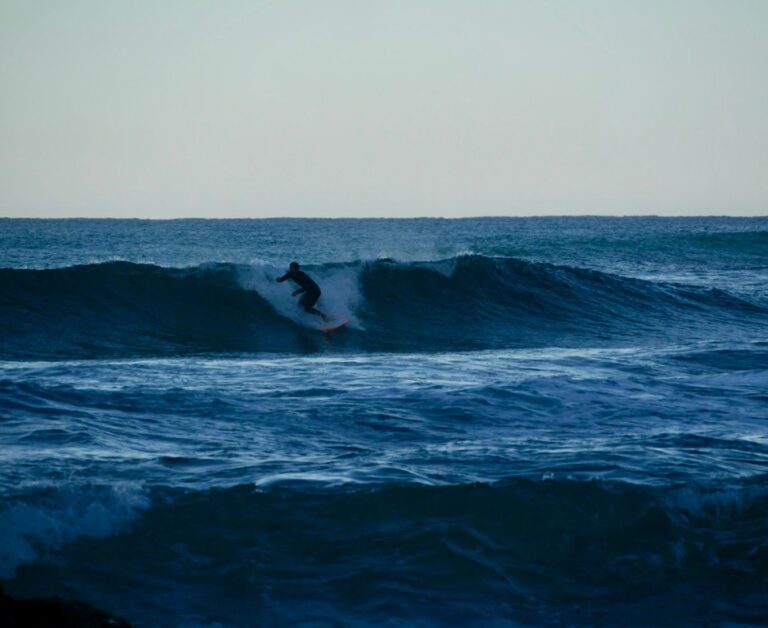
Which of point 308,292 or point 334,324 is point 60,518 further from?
point 334,324

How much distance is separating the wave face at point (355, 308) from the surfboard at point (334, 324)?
228mm

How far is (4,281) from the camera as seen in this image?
18594 mm

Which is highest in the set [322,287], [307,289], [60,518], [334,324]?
[307,289]

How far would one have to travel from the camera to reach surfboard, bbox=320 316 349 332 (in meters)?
17.8

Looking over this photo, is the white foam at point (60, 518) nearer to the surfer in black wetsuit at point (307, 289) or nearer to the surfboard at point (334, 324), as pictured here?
the surfer in black wetsuit at point (307, 289)

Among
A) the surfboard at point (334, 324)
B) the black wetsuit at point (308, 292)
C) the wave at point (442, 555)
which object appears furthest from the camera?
the surfboard at point (334, 324)

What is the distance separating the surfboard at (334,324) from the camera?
700 inches

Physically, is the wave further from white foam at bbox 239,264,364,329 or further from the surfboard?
white foam at bbox 239,264,364,329

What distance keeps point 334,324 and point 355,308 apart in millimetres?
1983

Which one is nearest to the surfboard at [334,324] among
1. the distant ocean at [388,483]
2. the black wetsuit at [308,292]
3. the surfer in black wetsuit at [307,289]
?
the surfer in black wetsuit at [307,289]

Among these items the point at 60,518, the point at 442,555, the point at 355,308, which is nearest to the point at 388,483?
the point at 442,555

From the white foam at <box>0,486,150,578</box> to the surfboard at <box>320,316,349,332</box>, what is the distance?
11651 millimetres

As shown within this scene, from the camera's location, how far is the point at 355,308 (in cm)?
1992

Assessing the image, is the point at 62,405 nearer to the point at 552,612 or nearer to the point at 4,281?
the point at 552,612
